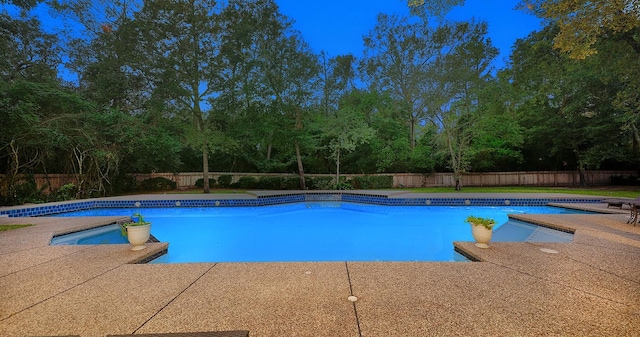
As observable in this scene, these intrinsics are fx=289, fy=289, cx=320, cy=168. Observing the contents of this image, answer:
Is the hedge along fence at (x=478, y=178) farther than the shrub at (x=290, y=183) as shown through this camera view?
Yes

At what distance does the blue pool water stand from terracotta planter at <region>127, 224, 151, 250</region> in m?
0.37

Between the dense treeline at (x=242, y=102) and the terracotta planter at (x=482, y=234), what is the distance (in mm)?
7632

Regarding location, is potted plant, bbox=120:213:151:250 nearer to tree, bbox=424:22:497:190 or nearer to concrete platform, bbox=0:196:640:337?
concrete platform, bbox=0:196:640:337

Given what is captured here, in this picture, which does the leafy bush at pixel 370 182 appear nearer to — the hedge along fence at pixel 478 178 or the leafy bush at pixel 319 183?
the hedge along fence at pixel 478 178

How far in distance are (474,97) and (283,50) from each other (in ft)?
34.7

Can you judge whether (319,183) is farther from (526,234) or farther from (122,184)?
(526,234)

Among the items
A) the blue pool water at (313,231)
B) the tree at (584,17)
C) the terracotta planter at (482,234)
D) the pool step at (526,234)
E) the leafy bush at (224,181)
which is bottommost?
the blue pool water at (313,231)

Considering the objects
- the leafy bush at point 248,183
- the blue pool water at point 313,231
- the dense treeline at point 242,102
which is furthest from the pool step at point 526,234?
the leafy bush at point 248,183

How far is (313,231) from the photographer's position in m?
7.48

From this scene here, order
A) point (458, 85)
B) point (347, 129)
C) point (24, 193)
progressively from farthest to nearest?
point (458, 85) → point (347, 129) → point (24, 193)

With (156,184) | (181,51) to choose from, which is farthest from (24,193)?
(181,51)

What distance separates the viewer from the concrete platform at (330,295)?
6.95 feet

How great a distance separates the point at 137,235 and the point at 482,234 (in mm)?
5100

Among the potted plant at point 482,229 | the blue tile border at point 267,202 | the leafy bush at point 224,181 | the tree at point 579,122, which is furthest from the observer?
the leafy bush at point 224,181
